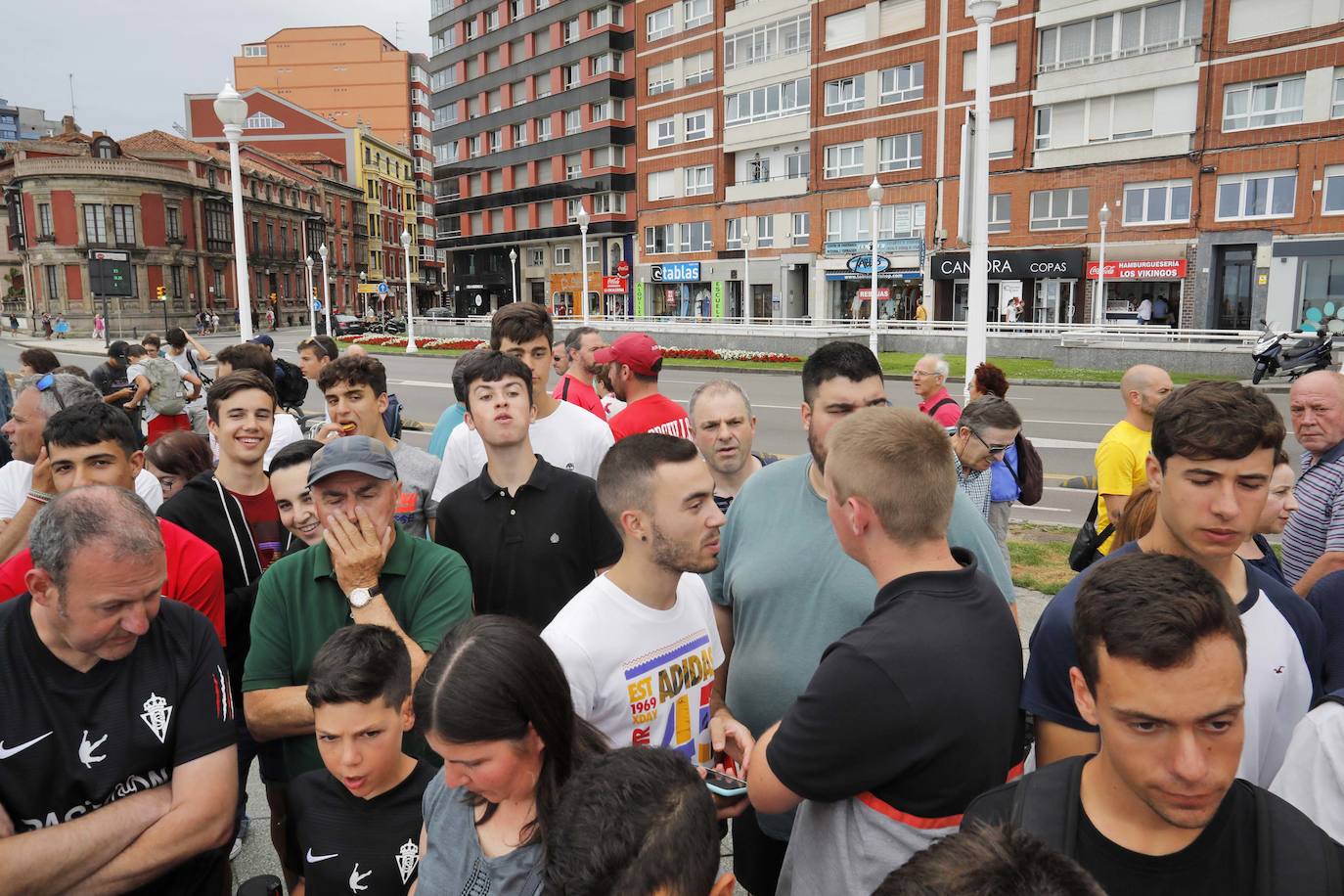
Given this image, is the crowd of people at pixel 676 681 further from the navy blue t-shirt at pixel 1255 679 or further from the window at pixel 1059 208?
the window at pixel 1059 208

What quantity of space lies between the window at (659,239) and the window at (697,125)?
5.29m

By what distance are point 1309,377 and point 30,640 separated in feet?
18.5

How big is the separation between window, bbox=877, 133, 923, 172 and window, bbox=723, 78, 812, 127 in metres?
5.33

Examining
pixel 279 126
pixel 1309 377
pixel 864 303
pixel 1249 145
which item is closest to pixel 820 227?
pixel 864 303

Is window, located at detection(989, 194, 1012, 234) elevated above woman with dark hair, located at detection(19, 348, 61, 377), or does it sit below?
above

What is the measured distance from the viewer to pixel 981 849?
1.35 meters

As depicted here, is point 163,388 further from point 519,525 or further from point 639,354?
point 519,525

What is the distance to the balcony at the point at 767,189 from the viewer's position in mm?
46156

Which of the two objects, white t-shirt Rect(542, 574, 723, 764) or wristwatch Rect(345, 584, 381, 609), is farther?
wristwatch Rect(345, 584, 381, 609)

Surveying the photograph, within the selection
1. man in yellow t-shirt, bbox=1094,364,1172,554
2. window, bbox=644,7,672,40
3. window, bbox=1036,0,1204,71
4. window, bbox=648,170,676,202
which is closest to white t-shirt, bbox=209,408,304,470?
man in yellow t-shirt, bbox=1094,364,1172,554

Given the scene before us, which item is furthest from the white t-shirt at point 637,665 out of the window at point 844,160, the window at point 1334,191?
the window at point 844,160

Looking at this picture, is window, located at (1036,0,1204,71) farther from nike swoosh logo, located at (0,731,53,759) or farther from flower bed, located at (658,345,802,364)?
nike swoosh logo, located at (0,731,53,759)

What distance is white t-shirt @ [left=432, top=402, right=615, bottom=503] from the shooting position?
16.3ft

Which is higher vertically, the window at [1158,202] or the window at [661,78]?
the window at [661,78]
